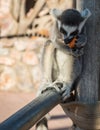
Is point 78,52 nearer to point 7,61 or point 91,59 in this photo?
point 91,59

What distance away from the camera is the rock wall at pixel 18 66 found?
3.96 m

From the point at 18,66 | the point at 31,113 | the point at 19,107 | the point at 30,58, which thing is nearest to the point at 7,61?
the point at 18,66

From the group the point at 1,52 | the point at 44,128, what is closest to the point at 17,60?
the point at 1,52

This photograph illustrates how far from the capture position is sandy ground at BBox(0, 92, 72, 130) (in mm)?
3146

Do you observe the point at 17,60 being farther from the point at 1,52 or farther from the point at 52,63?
the point at 52,63

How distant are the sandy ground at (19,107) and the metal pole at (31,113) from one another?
2.30 metres

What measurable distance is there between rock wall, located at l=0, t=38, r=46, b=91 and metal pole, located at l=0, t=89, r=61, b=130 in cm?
326

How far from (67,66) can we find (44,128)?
0.15 meters

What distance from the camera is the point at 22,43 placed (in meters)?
3.93

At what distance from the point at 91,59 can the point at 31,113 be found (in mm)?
276

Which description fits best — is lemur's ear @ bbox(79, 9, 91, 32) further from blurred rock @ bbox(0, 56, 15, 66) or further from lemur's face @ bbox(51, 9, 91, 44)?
blurred rock @ bbox(0, 56, 15, 66)

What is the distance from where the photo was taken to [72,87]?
808 mm

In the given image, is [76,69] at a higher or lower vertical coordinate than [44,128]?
higher

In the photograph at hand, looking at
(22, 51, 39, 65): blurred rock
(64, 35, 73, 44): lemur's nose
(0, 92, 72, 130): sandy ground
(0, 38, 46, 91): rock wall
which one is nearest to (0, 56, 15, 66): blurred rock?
(0, 38, 46, 91): rock wall
